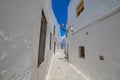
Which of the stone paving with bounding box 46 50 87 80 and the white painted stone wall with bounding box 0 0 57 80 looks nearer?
the white painted stone wall with bounding box 0 0 57 80

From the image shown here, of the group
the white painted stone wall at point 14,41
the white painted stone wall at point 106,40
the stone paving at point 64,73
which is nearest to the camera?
the white painted stone wall at point 14,41

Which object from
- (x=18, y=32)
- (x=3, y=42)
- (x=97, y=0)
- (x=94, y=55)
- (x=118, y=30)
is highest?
(x=97, y=0)

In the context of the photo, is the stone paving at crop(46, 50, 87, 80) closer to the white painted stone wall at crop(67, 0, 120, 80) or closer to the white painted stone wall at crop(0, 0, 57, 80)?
the white painted stone wall at crop(67, 0, 120, 80)

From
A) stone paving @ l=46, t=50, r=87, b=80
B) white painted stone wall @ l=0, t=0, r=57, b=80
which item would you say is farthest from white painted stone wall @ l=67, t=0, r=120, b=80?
white painted stone wall @ l=0, t=0, r=57, b=80

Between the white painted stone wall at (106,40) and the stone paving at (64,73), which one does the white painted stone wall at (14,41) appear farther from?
the stone paving at (64,73)

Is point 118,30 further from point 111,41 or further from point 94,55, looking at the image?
point 94,55

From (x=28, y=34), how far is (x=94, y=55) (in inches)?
110

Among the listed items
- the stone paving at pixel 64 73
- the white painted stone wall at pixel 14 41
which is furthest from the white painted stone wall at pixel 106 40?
the white painted stone wall at pixel 14 41

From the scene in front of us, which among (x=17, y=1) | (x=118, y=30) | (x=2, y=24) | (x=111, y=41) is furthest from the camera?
(x=111, y=41)

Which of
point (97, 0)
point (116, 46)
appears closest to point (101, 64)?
point (116, 46)

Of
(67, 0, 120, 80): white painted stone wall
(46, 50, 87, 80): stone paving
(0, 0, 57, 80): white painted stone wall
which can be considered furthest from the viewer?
(46, 50, 87, 80): stone paving

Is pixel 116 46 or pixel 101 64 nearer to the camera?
pixel 116 46

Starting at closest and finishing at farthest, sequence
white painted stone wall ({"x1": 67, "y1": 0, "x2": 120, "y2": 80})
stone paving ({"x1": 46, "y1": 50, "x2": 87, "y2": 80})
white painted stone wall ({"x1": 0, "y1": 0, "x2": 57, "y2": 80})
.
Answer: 1. white painted stone wall ({"x1": 0, "y1": 0, "x2": 57, "y2": 80})
2. white painted stone wall ({"x1": 67, "y1": 0, "x2": 120, "y2": 80})
3. stone paving ({"x1": 46, "y1": 50, "x2": 87, "y2": 80})

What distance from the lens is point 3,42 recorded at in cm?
92
